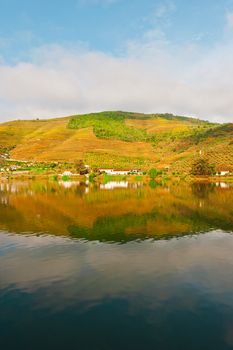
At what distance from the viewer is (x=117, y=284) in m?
23.0

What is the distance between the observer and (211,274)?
82.0 ft

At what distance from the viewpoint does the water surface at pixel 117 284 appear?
54.1 ft

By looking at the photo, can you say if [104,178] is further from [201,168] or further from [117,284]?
[117,284]

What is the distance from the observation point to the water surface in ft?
54.1

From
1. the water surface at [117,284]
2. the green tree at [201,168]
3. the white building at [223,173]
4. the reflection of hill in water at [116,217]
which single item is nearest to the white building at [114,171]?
the green tree at [201,168]

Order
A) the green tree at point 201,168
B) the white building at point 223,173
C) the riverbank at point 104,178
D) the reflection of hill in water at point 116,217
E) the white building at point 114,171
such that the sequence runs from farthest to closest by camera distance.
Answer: the white building at point 114,171
the white building at point 223,173
the green tree at point 201,168
the riverbank at point 104,178
the reflection of hill in water at point 116,217

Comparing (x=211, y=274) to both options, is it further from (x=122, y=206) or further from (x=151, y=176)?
(x=151, y=176)

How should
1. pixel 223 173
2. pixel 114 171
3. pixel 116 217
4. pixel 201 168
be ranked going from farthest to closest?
1. pixel 114 171
2. pixel 223 173
3. pixel 201 168
4. pixel 116 217

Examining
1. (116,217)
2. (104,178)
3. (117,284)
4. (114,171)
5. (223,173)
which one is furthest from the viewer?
(114,171)

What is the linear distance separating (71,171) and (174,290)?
156 meters

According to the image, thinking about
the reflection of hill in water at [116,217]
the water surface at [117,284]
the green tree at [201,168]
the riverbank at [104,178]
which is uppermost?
the green tree at [201,168]

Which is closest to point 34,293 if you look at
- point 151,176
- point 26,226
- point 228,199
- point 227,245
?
point 227,245

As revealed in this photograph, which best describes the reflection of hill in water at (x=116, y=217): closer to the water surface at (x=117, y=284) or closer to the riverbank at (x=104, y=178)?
the water surface at (x=117, y=284)

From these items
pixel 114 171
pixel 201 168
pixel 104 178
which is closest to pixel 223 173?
pixel 201 168
